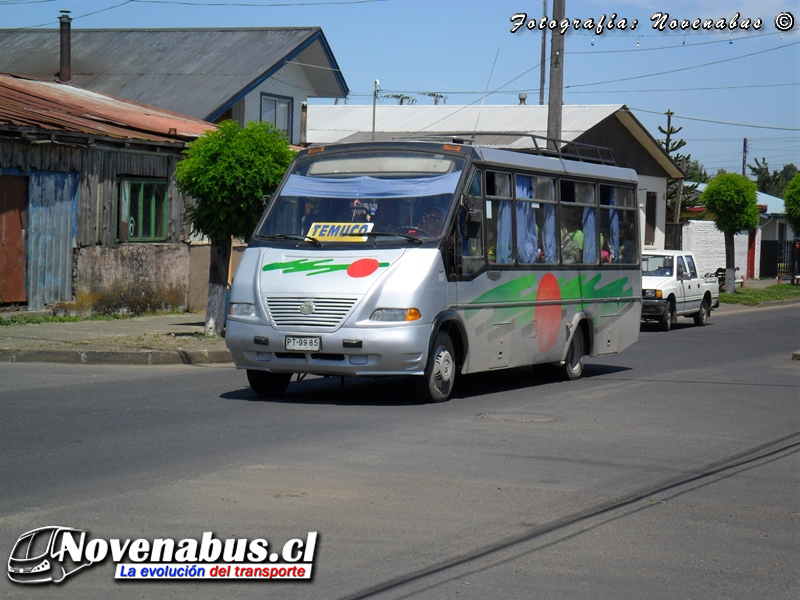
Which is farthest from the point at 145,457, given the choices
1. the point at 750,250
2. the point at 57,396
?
the point at 750,250

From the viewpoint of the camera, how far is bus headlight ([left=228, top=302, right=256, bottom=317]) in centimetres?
1136

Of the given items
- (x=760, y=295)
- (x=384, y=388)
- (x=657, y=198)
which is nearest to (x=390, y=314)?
(x=384, y=388)

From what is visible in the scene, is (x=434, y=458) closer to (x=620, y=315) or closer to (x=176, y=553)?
(x=176, y=553)

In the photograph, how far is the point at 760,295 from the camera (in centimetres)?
3825

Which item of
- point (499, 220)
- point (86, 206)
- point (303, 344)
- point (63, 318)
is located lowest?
point (63, 318)

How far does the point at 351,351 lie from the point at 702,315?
59.0 feet

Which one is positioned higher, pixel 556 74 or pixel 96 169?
pixel 556 74

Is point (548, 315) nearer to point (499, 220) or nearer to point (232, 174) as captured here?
point (499, 220)

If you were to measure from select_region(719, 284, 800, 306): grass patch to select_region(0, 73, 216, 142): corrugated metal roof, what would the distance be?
58.3 ft

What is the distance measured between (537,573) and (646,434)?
4605 mm

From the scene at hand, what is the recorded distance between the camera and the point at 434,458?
27.3 ft

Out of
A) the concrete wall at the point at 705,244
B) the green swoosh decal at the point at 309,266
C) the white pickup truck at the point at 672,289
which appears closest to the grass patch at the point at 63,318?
the green swoosh decal at the point at 309,266

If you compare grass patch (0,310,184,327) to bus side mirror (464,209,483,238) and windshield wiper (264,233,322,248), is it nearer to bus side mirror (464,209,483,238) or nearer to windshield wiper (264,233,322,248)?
windshield wiper (264,233,322,248)

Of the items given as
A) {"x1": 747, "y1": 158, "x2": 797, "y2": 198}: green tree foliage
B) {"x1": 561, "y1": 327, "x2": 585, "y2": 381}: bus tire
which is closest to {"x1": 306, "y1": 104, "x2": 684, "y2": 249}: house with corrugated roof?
{"x1": 561, "y1": 327, "x2": 585, "y2": 381}: bus tire
